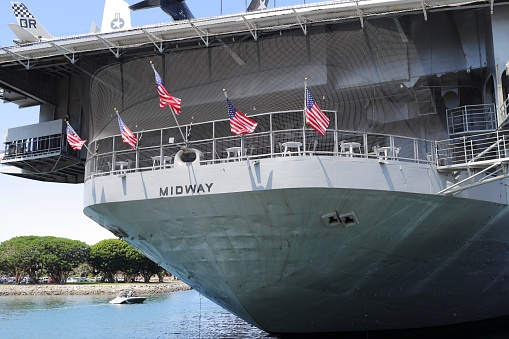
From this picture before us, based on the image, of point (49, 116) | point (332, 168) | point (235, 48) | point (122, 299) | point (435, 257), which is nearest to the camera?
point (332, 168)

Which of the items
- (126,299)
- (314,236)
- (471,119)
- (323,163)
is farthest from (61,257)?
(323,163)

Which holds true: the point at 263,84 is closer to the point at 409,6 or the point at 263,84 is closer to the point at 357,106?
the point at 357,106

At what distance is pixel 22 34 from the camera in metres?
19.2

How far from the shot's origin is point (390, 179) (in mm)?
11453

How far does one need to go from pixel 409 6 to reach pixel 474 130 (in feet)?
11.6

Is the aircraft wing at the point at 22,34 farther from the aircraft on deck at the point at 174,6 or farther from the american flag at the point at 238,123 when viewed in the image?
the american flag at the point at 238,123

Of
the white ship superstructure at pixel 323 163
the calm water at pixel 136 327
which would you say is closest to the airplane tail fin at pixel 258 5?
the white ship superstructure at pixel 323 163

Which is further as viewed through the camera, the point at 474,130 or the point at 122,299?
the point at 122,299

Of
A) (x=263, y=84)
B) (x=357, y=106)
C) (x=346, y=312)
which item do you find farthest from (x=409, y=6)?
A: (x=346, y=312)

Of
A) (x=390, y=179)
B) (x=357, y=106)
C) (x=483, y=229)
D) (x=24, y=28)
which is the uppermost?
(x=24, y=28)

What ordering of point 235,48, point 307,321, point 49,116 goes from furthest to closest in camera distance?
point 49,116
point 235,48
point 307,321

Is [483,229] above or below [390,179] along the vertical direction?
below

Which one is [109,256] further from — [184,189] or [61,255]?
[184,189]

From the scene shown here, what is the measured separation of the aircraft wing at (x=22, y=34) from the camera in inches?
755
